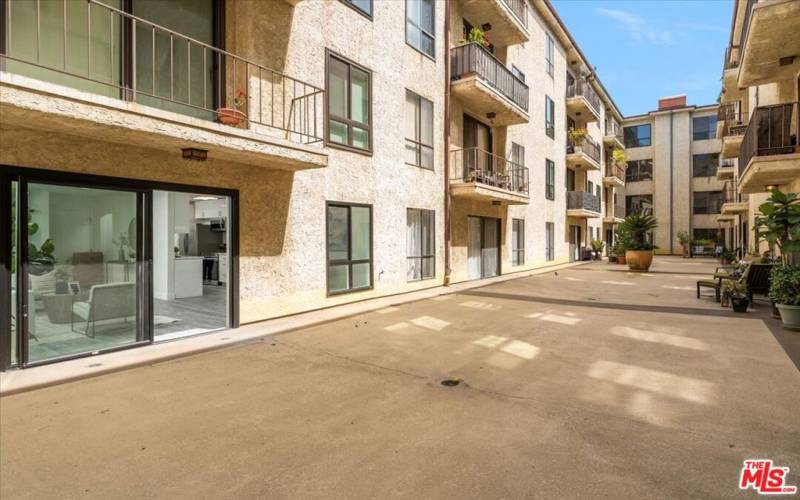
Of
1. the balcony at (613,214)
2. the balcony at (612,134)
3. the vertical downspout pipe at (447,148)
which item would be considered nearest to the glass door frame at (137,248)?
the vertical downspout pipe at (447,148)

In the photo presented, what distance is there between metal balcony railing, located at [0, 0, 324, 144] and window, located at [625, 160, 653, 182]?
39.3 metres

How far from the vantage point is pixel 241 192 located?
7.50m

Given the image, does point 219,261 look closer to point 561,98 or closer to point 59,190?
point 59,190

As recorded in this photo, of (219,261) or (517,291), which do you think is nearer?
(517,291)

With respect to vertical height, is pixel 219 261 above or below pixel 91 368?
above

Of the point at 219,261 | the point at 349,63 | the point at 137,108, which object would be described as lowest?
the point at 219,261

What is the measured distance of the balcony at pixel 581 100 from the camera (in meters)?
24.1

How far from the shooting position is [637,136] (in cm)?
3906

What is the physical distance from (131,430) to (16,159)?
3.91 m

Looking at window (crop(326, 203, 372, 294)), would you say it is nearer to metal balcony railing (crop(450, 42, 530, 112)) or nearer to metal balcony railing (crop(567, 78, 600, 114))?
metal balcony railing (crop(450, 42, 530, 112))

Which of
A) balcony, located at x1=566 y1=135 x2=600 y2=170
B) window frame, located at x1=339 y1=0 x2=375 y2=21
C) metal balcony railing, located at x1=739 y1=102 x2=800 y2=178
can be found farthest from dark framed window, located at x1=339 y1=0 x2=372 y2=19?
A: balcony, located at x1=566 y1=135 x2=600 y2=170

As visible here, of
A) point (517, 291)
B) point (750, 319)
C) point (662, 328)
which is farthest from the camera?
point (517, 291)

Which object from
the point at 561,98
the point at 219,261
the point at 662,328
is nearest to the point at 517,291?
the point at 662,328

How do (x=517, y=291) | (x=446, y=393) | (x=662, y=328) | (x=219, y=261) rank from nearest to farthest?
1. (x=446, y=393)
2. (x=662, y=328)
3. (x=517, y=291)
4. (x=219, y=261)
